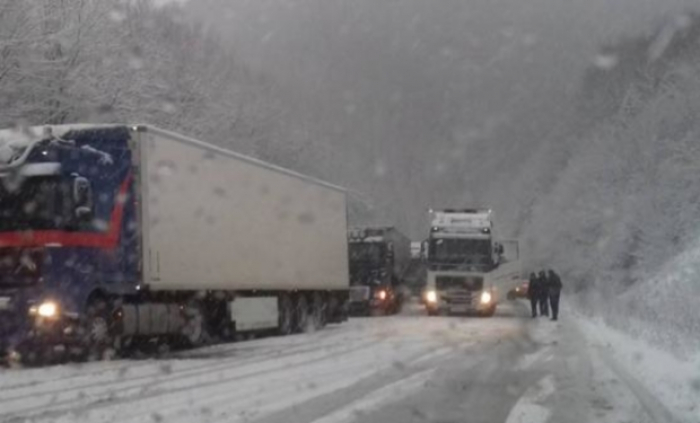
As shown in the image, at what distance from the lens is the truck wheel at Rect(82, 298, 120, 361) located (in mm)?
17750

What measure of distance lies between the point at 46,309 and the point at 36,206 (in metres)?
1.71

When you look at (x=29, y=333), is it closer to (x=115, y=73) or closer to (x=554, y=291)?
(x=115, y=73)

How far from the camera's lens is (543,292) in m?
35.4

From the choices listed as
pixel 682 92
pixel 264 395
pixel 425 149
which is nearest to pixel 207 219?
pixel 264 395

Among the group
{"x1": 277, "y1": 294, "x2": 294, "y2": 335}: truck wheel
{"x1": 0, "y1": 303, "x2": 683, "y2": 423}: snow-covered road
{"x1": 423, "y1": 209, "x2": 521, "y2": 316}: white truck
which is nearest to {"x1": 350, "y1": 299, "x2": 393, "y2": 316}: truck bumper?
{"x1": 423, "y1": 209, "x2": 521, "y2": 316}: white truck

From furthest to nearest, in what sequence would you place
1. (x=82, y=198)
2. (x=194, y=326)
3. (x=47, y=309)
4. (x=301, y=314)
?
1. (x=301, y=314)
2. (x=194, y=326)
3. (x=82, y=198)
4. (x=47, y=309)

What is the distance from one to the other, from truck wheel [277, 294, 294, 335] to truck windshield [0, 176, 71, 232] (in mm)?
9377

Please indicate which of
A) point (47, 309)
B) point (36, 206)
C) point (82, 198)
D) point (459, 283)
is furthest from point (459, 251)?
point (47, 309)

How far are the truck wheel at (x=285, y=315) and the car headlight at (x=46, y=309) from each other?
9.51 metres

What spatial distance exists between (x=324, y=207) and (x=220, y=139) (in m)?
19.1

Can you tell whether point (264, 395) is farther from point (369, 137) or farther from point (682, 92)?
point (369, 137)

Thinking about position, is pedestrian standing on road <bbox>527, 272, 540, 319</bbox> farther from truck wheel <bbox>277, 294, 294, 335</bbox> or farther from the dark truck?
truck wheel <bbox>277, 294, 294, 335</bbox>

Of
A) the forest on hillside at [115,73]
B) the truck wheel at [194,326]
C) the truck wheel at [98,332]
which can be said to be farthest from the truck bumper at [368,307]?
the truck wheel at [98,332]

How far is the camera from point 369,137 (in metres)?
79.3
